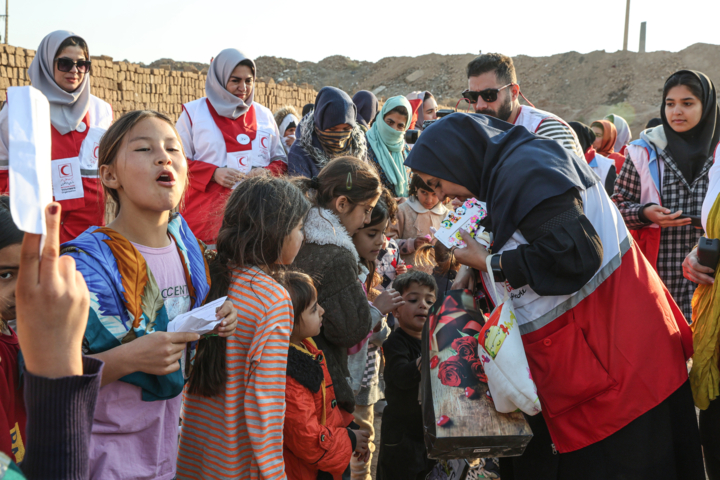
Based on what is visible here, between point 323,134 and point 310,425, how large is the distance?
263 cm

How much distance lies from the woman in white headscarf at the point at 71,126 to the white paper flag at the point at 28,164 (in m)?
3.06

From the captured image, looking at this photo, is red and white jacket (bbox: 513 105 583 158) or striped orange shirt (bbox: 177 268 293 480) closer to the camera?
striped orange shirt (bbox: 177 268 293 480)

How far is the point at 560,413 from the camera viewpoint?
2117 millimetres

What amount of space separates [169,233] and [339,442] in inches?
41.2

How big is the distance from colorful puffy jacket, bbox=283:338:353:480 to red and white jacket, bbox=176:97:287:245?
1759 millimetres

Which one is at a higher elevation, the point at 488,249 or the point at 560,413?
the point at 488,249

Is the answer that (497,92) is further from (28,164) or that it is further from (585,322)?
(28,164)

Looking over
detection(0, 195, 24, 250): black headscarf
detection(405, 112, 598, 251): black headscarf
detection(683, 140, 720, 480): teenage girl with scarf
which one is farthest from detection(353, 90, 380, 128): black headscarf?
detection(0, 195, 24, 250): black headscarf

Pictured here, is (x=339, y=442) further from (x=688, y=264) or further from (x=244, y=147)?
(x=244, y=147)

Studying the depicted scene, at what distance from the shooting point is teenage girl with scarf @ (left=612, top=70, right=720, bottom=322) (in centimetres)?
381

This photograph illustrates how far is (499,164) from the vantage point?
2.15 metres

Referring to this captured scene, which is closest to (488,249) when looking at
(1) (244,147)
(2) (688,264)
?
(2) (688,264)

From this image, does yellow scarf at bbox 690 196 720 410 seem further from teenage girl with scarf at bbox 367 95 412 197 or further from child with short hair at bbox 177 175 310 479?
teenage girl with scarf at bbox 367 95 412 197

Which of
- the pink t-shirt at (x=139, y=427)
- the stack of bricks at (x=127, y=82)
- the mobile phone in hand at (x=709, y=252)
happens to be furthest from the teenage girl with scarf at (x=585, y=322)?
the stack of bricks at (x=127, y=82)
